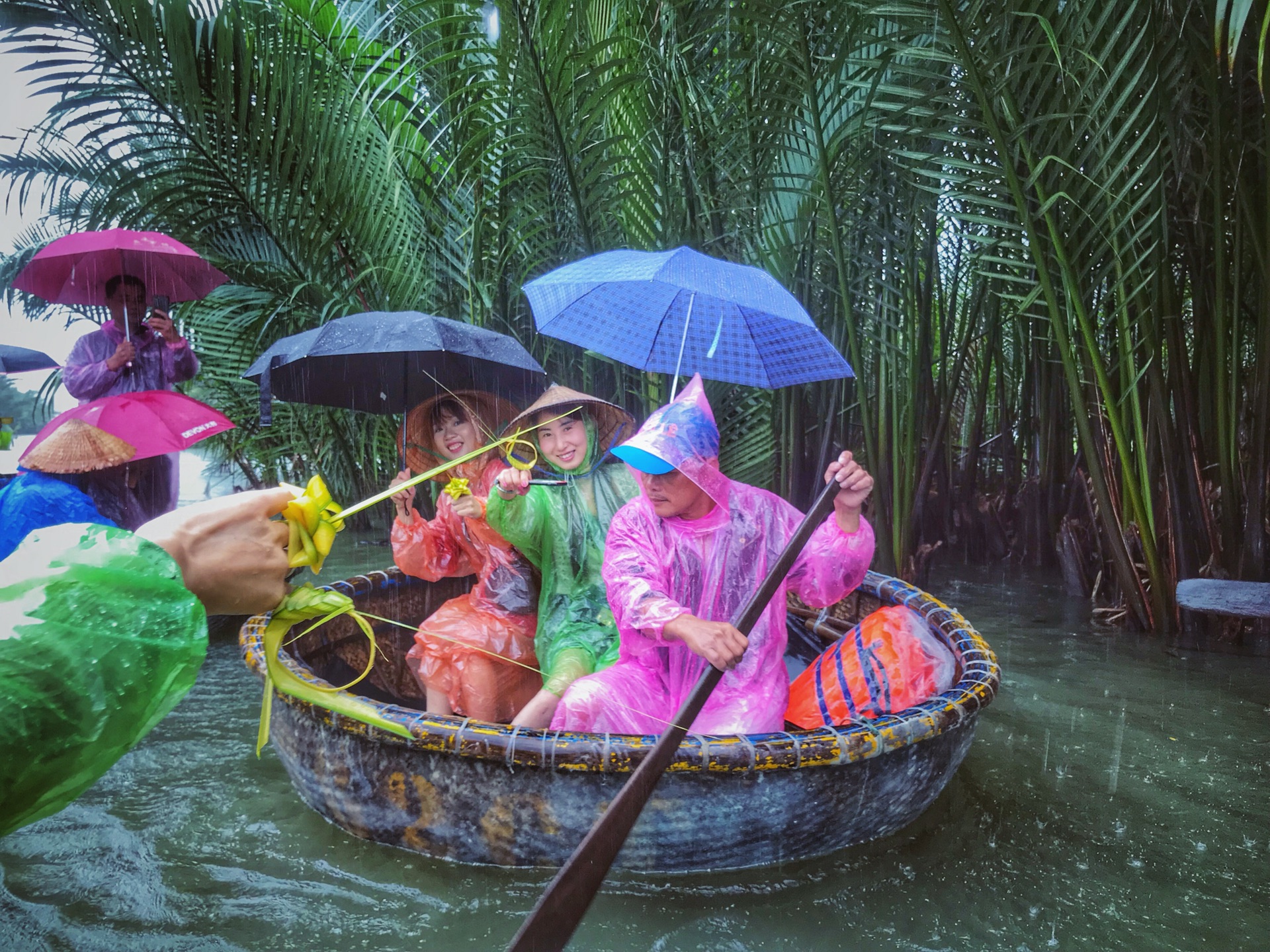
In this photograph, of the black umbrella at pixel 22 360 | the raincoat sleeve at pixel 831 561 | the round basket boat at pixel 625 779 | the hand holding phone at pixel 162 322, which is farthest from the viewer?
the black umbrella at pixel 22 360

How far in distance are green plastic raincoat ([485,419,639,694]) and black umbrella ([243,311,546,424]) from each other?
1.58ft

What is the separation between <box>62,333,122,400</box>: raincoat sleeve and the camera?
3.58 metres

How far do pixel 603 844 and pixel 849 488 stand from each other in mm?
1117

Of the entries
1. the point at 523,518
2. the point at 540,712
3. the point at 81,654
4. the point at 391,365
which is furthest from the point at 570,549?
the point at 81,654

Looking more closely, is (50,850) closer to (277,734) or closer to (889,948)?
(277,734)

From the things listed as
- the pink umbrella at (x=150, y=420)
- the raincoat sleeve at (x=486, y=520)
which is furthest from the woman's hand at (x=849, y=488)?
the pink umbrella at (x=150, y=420)

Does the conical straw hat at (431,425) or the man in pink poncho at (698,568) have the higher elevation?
the conical straw hat at (431,425)

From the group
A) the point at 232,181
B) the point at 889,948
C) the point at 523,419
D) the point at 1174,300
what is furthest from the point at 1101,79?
the point at 232,181

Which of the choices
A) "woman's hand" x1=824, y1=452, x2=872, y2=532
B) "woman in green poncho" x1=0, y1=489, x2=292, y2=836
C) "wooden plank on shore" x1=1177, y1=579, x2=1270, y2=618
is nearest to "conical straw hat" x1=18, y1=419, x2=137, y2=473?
"woman's hand" x1=824, y1=452, x2=872, y2=532

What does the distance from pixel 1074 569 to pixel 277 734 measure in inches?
184

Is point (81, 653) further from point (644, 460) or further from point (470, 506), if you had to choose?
point (470, 506)

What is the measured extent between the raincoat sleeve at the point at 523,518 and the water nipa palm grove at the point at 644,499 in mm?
14

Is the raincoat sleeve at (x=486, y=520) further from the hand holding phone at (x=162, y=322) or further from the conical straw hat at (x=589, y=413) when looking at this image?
the hand holding phone at (x=162, y=322)

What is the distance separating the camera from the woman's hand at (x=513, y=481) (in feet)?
8.12
